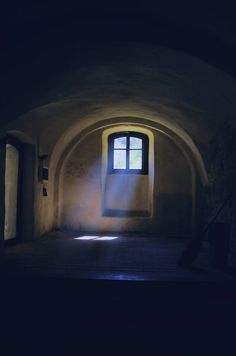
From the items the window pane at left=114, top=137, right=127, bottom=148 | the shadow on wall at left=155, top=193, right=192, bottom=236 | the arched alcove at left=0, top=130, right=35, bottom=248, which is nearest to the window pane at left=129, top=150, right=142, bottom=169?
the window pane at left=114, top=137, right=127, bottom=148

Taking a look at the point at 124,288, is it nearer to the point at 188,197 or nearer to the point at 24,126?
the point at 24,126

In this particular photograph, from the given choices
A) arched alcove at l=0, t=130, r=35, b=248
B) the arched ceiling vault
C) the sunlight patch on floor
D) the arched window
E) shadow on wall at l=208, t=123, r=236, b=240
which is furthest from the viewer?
the arched window

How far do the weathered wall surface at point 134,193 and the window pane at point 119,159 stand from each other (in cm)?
60

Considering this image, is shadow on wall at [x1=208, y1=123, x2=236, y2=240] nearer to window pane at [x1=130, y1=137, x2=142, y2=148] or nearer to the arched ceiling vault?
the arched ceiling vault

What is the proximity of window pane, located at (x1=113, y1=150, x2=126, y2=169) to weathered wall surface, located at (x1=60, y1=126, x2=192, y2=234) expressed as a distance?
60 cm

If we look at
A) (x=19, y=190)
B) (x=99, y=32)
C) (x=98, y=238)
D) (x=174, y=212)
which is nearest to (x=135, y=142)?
(x=174, y=212)

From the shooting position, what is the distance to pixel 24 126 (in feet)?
24.2

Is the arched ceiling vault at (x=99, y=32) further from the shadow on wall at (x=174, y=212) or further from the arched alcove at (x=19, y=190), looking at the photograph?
the shadow on wall at (x=174, y=212)

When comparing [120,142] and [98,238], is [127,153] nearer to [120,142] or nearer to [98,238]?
[120,142]

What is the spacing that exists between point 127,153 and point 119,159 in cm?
27

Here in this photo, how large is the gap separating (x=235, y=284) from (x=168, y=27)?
2.84 m

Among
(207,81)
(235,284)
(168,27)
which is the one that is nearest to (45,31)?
(168,27)

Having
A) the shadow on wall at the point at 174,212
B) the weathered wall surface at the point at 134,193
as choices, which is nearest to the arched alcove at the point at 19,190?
the weathered wall surface at the point at 134,193

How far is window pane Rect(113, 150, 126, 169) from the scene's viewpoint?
10906mm
